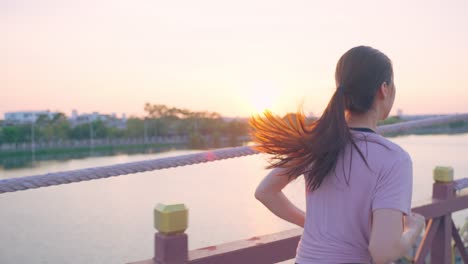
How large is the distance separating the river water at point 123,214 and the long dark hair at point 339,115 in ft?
39.0

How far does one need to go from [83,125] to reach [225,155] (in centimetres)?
3592

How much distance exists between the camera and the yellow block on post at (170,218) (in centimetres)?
115

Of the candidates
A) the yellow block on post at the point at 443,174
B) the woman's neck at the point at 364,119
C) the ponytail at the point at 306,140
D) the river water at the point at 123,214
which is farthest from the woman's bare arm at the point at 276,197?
the river water at the point at 123,214

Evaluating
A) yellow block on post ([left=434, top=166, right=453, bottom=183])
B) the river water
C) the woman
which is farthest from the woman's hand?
the river water

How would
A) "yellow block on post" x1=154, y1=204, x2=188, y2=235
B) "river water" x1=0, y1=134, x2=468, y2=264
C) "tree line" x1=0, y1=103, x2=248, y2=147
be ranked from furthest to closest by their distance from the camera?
"tree line" x1=0, y1=103, x2=248, y2=147 < "river water" x1=0, y1=134, x2=468, y2=264 < "yellow block on post" x1=154, y1=204, x2=188, y2=235

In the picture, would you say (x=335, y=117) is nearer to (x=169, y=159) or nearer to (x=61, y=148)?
(x=169, y=159)

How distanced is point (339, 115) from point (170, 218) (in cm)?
56

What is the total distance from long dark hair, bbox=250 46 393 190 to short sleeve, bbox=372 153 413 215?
56mm

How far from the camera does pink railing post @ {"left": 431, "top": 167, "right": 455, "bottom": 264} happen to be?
1961 mm

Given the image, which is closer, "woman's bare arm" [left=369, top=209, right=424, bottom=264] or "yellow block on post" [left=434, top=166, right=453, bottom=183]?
"woman's bare arm" [left=369, top=209, right=424, bottom=264]

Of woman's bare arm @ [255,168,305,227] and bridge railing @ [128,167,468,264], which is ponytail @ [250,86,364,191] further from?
bridge railing @ [128,167,468,264]

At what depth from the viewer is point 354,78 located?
0.82m

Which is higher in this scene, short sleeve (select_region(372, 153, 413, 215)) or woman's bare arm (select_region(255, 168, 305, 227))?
short sleeve (select_region(372, 153, 413, 215))

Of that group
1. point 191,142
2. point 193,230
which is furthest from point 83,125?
point 193,230
